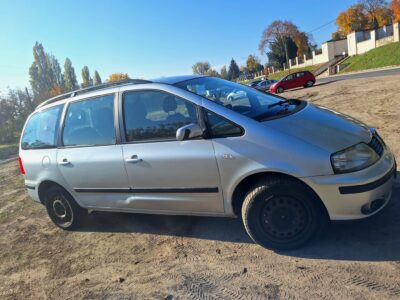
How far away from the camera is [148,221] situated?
4953mm

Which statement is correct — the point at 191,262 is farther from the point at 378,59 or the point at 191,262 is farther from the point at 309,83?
the point at 378,59

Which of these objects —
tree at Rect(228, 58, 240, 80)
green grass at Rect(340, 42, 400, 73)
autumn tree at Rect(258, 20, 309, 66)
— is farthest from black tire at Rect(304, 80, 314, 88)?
tree at Rect(228, 58, 240, 80)

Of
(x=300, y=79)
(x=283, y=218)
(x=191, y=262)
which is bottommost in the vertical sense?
(x=300, y=79)

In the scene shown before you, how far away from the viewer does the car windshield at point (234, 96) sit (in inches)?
149

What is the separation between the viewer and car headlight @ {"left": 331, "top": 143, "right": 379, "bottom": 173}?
3121 mm

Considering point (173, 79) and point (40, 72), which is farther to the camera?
point (40, 72)

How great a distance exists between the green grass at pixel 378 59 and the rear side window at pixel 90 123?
40.1m

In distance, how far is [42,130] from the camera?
5109mm

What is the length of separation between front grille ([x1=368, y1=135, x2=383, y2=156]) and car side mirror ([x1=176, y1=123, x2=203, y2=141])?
64.1 inches

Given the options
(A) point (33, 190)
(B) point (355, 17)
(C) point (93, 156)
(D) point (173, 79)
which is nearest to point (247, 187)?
(D) point (173, 79)

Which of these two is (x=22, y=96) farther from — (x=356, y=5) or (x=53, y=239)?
(x=356, y=5)

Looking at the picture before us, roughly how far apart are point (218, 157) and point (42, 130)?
9.58 feet

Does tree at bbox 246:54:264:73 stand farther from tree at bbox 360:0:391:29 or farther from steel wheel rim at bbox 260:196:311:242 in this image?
steel wheel rim at bbox 260:196:311:242

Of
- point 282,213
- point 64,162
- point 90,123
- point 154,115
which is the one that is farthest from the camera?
point 64,162
